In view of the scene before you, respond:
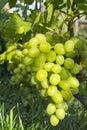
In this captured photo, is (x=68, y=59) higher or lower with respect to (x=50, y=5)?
lower

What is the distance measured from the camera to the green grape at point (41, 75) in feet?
3.67

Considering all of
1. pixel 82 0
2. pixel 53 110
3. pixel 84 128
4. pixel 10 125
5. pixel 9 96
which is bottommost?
pixel 9 96

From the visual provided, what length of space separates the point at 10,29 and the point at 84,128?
0.90 m

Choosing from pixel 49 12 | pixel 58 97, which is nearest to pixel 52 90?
pixel 58 97

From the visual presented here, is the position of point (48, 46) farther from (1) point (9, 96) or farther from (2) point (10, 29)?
(1) point (9, 96)

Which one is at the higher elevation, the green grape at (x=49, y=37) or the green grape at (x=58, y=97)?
the green grape at (x=49, y=37)

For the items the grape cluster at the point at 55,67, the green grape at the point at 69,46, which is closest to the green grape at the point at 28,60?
the grape cluster at the point at 55,67

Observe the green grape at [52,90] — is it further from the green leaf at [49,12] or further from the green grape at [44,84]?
the green leaf at [49,12]

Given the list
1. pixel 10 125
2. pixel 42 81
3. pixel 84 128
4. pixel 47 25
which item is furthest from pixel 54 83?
pixel 84 128

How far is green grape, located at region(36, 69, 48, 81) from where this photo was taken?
1.12 meters

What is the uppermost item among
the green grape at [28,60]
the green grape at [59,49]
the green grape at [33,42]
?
the green grape at [33,42]

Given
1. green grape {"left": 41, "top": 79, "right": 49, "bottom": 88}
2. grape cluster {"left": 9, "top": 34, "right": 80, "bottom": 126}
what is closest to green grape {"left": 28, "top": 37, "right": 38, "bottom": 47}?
grape cluster {"left": 9, "top": 34, "right": 80, "bottom": 126}

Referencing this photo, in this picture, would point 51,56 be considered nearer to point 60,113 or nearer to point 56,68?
point 56,68

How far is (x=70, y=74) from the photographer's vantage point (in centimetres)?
117
